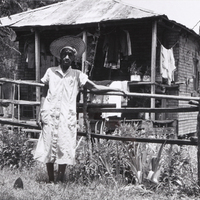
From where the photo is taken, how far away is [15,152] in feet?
19.3

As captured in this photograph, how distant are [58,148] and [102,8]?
7.46 m

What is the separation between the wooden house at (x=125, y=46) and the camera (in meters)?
10.4

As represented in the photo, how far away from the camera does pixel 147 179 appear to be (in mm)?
4648

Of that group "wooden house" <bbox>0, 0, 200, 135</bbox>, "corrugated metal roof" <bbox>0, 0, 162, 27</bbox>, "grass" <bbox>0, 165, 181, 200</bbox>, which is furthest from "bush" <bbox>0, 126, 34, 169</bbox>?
"corrugated metal roof" <bbox>0, 0, 162, 27</bbox>

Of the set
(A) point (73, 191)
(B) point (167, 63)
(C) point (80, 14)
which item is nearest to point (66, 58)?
(A) point (73, 191)

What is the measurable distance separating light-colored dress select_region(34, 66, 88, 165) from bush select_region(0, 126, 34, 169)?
3.84ft

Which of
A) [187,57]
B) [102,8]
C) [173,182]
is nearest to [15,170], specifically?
[173,182]

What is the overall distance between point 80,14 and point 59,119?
7.09m

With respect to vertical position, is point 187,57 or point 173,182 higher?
point 187,57

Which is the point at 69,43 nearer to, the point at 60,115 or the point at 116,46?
the point at 60,115

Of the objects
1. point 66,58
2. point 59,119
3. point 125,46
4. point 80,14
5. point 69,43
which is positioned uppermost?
point 80,14

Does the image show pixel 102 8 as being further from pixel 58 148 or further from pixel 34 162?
pixel 58 148

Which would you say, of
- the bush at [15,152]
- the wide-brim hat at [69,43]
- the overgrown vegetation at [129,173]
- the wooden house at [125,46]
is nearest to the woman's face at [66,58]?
the wide-brim hat at [69,43]

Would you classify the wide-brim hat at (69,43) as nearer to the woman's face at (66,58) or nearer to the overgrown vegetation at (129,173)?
the woman's face at (66,58)
